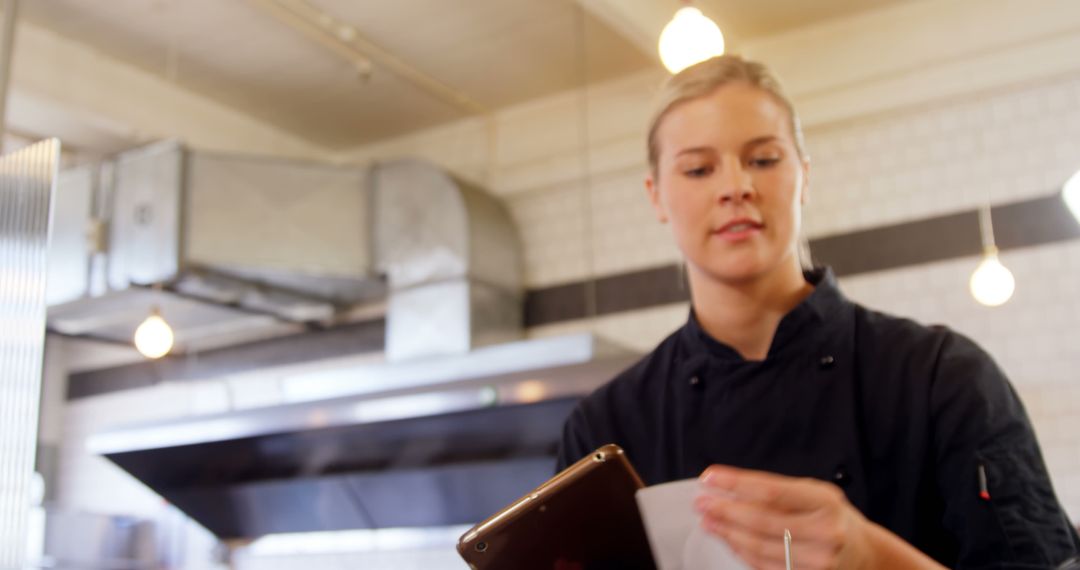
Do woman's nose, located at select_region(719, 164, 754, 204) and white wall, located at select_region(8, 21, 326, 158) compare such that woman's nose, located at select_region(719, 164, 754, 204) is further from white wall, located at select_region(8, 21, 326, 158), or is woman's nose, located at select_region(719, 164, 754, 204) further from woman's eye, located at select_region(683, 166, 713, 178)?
white wall, located at select_region(8, 21, 326, 158)

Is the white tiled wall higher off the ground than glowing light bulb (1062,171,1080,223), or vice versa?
the white tiled wall

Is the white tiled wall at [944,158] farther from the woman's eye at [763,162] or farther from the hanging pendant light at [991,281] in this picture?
the woman's eye at [763,162]

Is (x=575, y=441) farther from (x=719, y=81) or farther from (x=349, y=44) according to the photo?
(x=349, y=44)

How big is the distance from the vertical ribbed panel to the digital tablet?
957 millimetres

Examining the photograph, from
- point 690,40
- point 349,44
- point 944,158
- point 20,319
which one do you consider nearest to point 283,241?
point 349,44

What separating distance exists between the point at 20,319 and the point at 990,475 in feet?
5.07

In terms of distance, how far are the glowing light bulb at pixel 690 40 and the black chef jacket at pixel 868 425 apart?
1903 mm

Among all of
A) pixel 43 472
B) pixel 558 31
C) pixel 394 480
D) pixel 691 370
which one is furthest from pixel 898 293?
pixel 43 472

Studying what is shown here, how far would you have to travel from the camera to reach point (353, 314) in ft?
23.4

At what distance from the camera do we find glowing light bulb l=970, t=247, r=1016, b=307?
459 centimetres

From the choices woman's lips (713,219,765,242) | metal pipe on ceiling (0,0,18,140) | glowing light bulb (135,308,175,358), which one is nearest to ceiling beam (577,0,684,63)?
glowing light bulb (135,308,175,358)

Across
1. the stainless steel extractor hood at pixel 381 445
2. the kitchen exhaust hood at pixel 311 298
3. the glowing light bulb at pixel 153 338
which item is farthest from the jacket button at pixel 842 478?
the glowing light bulb at pixel 153 338

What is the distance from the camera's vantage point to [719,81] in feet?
5.14

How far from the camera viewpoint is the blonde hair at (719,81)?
61.9 inches
